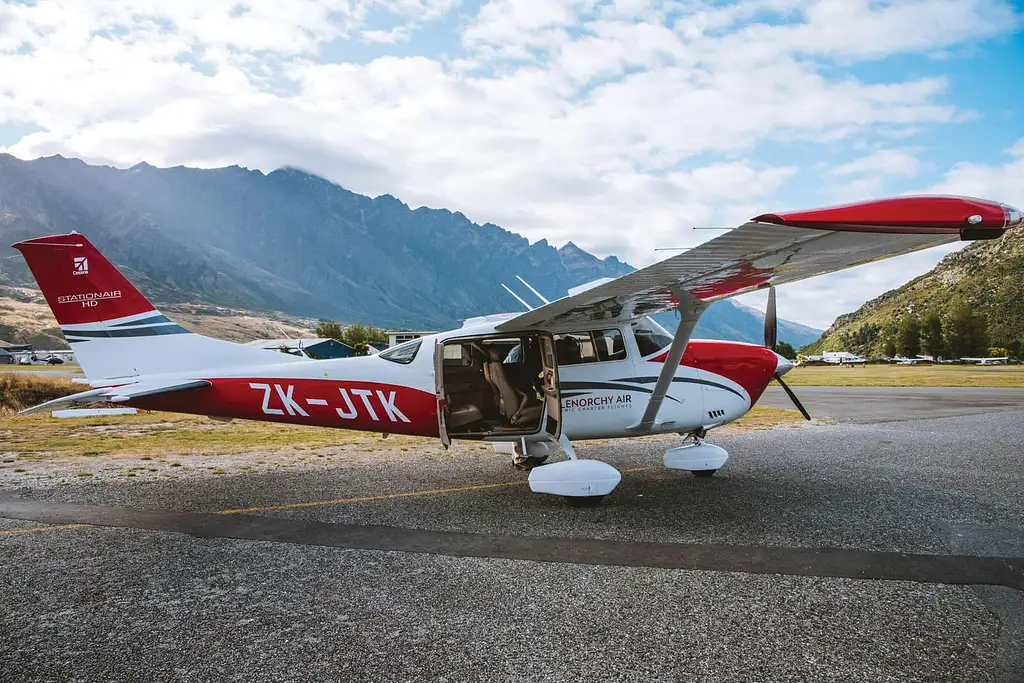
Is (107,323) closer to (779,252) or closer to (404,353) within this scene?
(404,353)

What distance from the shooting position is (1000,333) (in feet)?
208

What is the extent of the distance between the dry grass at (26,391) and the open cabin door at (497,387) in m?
14.6

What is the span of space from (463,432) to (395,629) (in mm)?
3808

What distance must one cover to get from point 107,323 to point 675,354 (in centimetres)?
689

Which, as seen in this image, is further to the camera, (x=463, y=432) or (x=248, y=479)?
(x=248, y=479)

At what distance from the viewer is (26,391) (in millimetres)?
17172

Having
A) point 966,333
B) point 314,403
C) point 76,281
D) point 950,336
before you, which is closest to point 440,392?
point 314,403

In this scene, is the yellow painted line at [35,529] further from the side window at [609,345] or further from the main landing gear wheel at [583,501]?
the side window at [609,345]

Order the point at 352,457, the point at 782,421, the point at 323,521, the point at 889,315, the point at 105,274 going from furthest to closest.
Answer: the point at 889,315 < the point at 782,421 < the point at 352,457 < the point at 105,274 < the point at 323,521

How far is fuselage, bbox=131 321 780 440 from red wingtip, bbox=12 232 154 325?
1303 millimetres

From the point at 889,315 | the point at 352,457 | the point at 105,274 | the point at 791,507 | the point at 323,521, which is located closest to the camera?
the point at 323,521

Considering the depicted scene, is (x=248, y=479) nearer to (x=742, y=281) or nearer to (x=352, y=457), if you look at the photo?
(x=352, y=457)

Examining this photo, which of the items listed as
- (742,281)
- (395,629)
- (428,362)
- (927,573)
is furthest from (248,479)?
(927,573)

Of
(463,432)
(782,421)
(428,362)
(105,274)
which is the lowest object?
(782,421)
